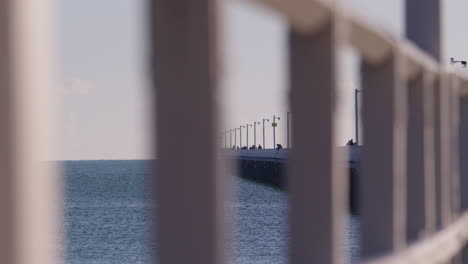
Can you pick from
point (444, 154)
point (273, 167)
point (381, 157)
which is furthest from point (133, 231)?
point (381, 157)

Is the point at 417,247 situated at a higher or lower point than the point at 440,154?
lower

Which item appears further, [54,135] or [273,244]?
[273,244]

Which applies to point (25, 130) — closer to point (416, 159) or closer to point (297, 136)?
point (297, 136)

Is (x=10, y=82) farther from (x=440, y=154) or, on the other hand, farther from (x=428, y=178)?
(x=440, y=154)

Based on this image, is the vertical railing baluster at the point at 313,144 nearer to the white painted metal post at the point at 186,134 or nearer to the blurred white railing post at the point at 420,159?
the white painted metal post at the point at 186,134

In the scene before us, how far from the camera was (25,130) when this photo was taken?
147 cm

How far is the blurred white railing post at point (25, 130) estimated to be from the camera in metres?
1.46

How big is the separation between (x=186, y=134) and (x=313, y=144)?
1.07m

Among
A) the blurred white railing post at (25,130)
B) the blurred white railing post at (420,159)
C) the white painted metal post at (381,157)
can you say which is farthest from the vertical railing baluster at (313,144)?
the blurred white railing post at (420,159)

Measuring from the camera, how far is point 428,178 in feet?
17.5

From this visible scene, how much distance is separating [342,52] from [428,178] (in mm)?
2060

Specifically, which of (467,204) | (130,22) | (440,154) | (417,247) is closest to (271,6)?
(130,22)

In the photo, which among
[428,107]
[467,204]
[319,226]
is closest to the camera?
[319,226]

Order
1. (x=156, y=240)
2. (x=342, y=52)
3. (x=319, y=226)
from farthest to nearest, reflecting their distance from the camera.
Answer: (x=342, y=52) → (x=319, y=226) → (x=156, y=240)
